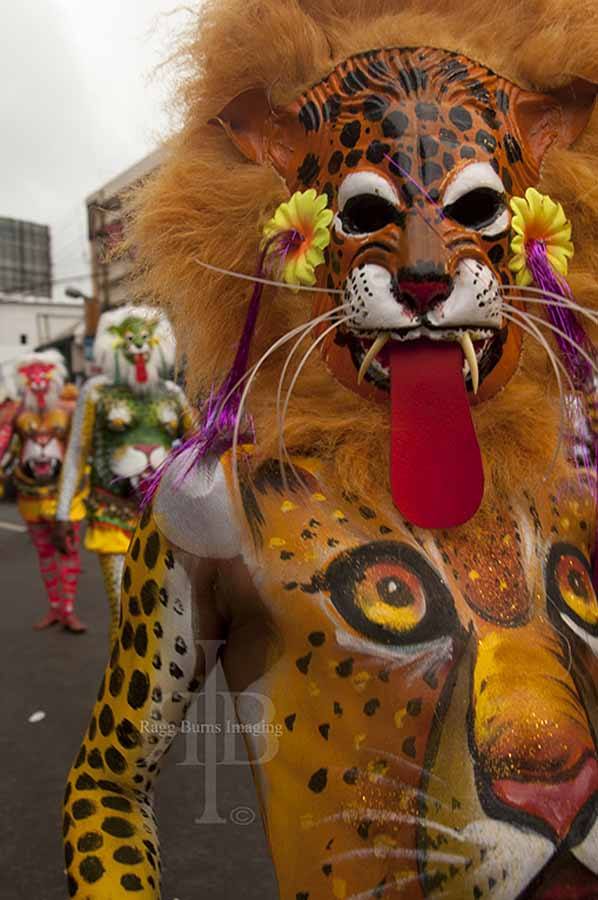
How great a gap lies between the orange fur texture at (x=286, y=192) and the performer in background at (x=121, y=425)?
287cm

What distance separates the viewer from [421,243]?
1059 mm

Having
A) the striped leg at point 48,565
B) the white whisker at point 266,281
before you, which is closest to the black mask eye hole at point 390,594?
the white whisker at point 266,281

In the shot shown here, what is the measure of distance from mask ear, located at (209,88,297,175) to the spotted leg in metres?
0.54

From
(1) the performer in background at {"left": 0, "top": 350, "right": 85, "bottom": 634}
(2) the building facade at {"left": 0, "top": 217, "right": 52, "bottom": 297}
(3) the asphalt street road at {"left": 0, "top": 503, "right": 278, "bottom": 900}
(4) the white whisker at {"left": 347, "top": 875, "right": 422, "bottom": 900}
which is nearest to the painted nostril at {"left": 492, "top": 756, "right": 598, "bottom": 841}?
(4) the white whisker at {"left": 347, "top": 875, "right": 422, "bottom": 900}

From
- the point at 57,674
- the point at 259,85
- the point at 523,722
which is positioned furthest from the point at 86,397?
the point at 523,722

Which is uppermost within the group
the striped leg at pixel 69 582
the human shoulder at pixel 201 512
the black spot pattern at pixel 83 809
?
the human shoulder at pixel 201 512

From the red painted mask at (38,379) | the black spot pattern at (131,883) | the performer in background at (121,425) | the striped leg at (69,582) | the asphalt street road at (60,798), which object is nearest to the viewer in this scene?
the black spot pattern at (131,883)

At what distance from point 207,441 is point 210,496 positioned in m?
0.10

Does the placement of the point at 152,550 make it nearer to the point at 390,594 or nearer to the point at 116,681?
the point at 116,681

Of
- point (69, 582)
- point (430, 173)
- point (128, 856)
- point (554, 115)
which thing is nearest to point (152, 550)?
point (128, 856)

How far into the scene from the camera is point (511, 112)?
46.4 inches

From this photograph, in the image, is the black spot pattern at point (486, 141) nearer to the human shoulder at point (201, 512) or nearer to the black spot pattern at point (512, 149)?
the black spot pattern at point (512, 149)

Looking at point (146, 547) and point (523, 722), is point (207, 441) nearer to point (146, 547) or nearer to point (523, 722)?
point (146, 547)

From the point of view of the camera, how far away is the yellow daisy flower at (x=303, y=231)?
3.75ft
